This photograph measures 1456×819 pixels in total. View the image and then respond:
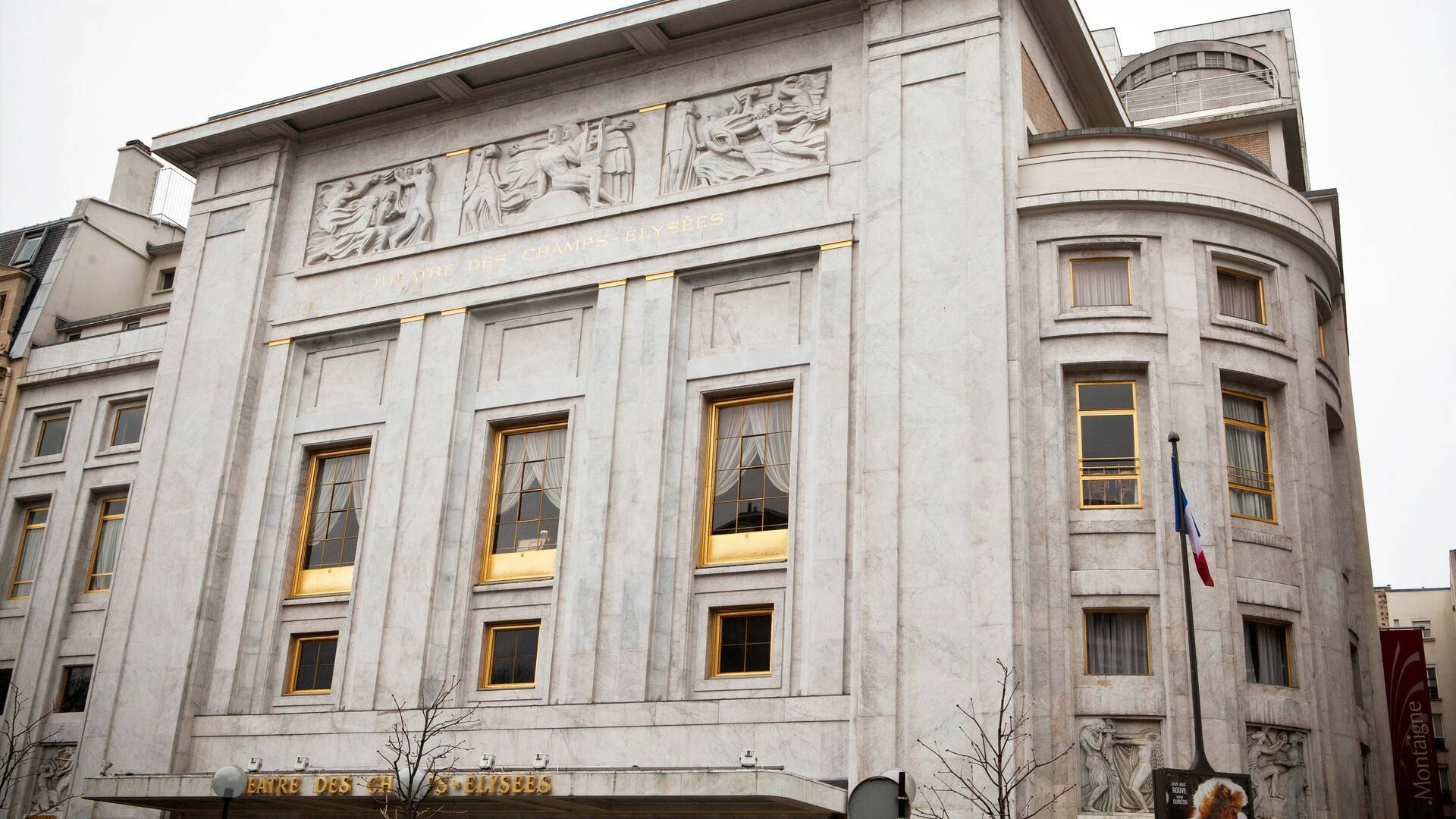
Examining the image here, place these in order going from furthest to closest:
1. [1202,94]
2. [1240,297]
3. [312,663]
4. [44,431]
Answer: [1202,94] → [44,431] → [312,663] → [1240,297]

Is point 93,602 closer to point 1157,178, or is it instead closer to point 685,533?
point 685,533

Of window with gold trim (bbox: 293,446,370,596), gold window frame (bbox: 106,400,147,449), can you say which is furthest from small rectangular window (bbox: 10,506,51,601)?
window with gold trim (bbox: 293,446,370,596)

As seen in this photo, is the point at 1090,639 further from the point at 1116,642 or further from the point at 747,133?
the point at 747,133

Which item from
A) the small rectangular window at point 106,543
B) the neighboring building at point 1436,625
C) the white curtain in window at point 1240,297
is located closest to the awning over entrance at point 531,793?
the small rectangular window at point 106,543

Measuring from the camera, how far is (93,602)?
106ft

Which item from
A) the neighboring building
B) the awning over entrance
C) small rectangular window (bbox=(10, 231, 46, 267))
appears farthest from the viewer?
the neighboring building

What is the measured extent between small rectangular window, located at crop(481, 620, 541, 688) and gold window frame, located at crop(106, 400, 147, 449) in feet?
42.2

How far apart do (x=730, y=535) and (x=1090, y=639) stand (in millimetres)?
6448

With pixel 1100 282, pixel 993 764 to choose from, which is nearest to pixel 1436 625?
pixel 1100 282

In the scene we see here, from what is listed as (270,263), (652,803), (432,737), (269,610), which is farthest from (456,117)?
(652,803)

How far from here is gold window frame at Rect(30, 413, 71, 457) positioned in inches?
1383

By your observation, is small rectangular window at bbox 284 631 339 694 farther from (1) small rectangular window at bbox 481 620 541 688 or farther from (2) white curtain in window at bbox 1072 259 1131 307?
(2) white curtain in window at bbox 1072 259 1131 307

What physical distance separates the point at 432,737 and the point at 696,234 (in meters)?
10.4

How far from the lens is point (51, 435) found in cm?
3572
